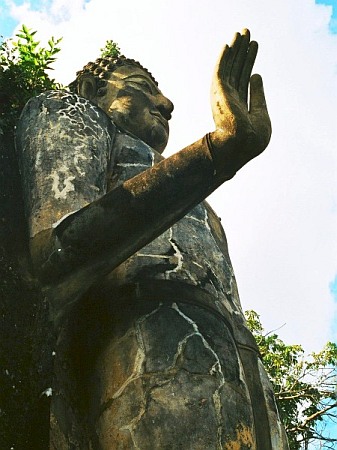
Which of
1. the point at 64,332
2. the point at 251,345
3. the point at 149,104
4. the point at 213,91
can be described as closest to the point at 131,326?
the point at 64,332

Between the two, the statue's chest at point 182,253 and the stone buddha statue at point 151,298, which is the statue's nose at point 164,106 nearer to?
the statue's chest at point 182,253

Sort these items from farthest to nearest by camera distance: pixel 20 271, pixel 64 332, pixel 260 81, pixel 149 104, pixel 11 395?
1. pixel 149 104
2. pixel 260 81
3. pixel 64 332
4. pixel 20 271
5. pixel 11 395

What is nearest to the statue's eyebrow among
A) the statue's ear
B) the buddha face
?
the buddha face

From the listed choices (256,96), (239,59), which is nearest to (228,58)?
(239,59)

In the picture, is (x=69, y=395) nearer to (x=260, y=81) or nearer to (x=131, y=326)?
(x=131, y=326)

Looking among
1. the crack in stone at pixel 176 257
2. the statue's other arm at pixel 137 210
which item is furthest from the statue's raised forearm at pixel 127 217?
the crack in stone at pixel 176 257

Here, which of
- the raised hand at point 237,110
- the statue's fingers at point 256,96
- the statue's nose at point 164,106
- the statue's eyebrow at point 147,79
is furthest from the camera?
the statue's eyebrow at point 147,79

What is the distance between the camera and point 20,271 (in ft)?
11.8

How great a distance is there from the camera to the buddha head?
5.60 m

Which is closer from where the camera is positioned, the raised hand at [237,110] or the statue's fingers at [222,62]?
the raised hand at [237,110]

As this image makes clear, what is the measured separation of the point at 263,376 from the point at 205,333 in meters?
0.65

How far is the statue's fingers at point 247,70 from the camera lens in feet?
13.5

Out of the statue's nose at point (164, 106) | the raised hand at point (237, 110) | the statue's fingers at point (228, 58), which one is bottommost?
the raised hand at point (237, 110)

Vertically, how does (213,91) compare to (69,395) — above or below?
above
